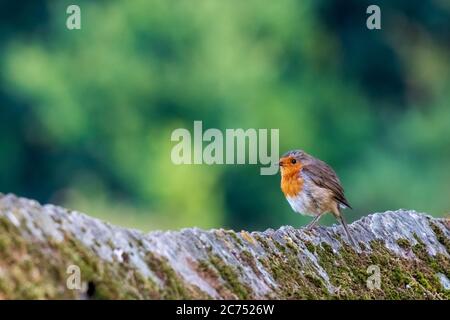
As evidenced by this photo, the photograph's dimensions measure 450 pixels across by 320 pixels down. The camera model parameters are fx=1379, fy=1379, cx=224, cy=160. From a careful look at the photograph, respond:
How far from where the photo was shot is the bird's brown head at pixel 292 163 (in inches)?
329

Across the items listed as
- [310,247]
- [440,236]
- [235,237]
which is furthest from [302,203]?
[235,237]

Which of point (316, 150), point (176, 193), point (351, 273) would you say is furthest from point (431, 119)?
point (351, 273)

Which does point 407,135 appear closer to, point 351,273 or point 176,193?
point 176,193

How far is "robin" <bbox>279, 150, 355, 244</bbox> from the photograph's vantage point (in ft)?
27.1

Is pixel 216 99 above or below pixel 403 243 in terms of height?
below

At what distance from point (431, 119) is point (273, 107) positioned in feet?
12.2

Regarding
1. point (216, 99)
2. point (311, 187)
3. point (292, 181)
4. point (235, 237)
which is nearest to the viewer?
point (235, 237)

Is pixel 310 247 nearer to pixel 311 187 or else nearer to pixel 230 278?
pixel 230 278

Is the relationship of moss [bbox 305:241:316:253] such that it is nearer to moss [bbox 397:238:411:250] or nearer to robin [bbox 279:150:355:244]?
moss [bbox 397:238:411:250]

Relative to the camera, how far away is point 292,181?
8.33m

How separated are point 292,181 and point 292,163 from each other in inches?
4.5

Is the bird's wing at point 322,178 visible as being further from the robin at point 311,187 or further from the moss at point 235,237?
the moss at point 235,237

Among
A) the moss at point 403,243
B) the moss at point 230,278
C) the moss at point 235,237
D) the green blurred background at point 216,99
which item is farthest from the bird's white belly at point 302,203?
the green blurred background at point 216,99

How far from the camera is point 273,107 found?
90.2 feet
